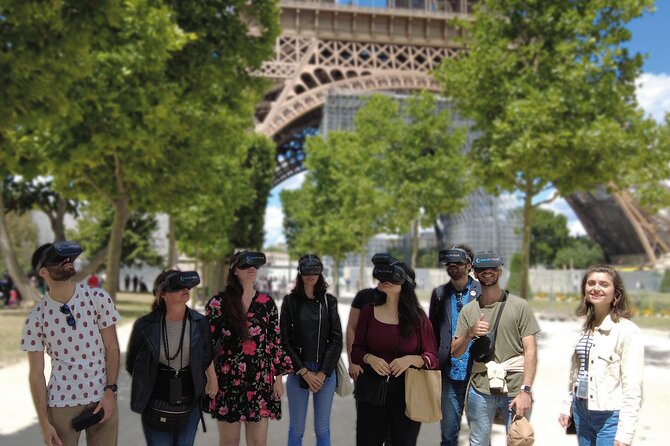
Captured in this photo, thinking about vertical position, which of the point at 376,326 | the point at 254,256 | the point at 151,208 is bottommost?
the point at 376,326

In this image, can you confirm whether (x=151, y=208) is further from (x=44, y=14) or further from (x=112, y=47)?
(x=44, y=14)

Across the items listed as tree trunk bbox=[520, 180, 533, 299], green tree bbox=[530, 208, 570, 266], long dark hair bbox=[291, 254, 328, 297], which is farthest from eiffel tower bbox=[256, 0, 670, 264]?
long dark hair bbox=[291, 254, 328, 297]

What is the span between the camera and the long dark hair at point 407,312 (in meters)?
3.68

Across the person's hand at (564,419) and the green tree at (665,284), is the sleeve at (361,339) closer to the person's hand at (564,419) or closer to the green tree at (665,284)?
the person's hand at (564,419)

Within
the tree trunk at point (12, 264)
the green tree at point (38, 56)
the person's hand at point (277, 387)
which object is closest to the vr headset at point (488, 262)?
the person's hand at point (277, 387)

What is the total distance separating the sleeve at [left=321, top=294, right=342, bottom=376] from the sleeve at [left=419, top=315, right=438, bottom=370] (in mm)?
739

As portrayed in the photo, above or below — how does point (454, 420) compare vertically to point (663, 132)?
below

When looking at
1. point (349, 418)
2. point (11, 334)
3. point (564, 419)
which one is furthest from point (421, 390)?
point (11, 334)

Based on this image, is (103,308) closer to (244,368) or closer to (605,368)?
(244,368)

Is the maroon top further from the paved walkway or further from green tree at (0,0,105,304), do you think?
green tree at (0,0,105,304)

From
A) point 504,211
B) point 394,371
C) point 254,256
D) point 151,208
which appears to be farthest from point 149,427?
point 504,211

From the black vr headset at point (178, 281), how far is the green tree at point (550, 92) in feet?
30.8

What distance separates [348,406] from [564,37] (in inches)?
360

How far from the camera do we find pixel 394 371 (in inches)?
142
